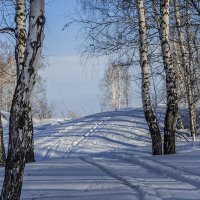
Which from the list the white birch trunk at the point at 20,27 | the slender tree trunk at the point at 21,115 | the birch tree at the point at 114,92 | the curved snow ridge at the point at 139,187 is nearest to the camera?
the slender tree trunk at the point at 21,115

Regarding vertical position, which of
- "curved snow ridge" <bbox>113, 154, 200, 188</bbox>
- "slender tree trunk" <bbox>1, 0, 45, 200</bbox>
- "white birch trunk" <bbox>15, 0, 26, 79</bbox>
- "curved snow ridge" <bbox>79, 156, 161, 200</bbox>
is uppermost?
"white birch trunk" <bbox>15, 0, 26, 79</bbox>

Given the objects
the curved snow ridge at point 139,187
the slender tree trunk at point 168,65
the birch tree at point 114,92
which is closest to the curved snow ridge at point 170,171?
the curved snow ridge at point 139,187

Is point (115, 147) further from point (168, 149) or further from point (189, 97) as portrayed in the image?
point (168, 149)

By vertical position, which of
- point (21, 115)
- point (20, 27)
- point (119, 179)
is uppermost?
point (20, 27)

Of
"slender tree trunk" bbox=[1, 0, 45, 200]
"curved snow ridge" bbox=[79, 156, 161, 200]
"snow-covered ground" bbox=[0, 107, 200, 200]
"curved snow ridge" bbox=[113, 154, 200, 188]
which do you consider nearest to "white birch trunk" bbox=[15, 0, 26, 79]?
"snow-covered ground" bbox=[0, 107, 200, 200]

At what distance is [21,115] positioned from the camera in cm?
614

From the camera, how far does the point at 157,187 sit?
7.39 m

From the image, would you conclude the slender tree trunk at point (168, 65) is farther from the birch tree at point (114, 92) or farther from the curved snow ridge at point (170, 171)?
the birch tree at point (114, 92)

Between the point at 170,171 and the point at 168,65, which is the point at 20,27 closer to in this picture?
the point at 168,65

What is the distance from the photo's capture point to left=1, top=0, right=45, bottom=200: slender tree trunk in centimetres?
611

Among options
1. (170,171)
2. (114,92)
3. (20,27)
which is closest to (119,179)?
(170,171)

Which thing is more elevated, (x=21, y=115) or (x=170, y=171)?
(x=21, y=115)

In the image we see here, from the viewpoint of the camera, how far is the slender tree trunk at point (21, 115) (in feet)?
20.0

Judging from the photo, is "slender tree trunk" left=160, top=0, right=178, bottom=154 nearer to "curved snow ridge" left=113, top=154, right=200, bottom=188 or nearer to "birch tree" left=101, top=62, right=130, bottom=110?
"curved snow ridge" left=113, top=154, right=200, bottom=188
